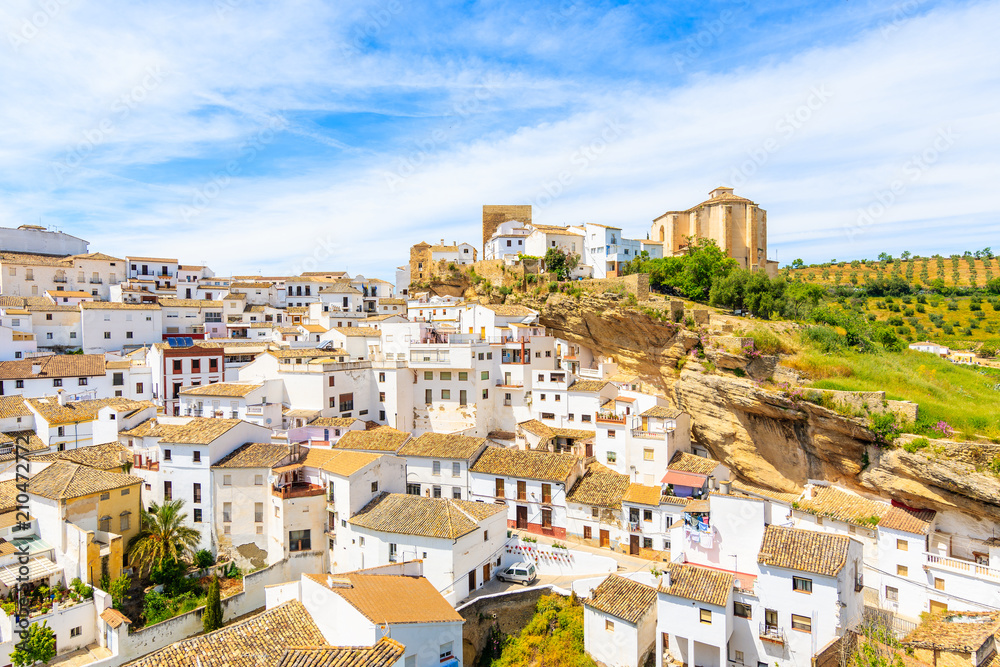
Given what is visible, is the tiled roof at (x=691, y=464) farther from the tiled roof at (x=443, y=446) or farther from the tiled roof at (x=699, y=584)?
the tiled roof at (x=443, y=446)

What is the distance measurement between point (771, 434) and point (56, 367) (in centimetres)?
4350

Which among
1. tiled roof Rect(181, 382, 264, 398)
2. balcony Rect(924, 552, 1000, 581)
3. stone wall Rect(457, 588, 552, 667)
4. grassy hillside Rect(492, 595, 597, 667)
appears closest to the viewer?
balcony Rect(924, 552, 1000, 581)

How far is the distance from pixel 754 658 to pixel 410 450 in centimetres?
1766

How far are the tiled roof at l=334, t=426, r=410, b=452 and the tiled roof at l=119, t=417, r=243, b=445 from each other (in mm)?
5218

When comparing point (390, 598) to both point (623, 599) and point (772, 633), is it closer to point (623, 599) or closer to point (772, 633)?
point (623, 599)

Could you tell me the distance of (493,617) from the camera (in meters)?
21.5

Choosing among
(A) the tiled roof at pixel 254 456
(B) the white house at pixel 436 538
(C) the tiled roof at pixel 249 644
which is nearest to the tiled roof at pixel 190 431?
(A) the tiled roof at pixel 254 456

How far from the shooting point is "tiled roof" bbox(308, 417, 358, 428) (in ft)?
101

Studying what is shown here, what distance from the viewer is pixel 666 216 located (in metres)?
52.9

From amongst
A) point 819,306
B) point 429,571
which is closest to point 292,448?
point 429,571

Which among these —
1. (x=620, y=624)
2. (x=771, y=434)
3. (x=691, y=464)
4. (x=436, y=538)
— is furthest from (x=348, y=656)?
(x=771, y=434)

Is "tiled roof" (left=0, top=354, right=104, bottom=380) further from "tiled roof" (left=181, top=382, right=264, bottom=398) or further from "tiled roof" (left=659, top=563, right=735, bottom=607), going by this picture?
"tiled roof" (left=659, top=563, right=735, bottom=607)

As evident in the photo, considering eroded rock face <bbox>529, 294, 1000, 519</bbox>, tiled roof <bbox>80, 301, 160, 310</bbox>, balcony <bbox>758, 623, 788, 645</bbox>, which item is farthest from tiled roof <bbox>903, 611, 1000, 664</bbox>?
tiled roof <bbox>80, 301, 160, 310</bbox>

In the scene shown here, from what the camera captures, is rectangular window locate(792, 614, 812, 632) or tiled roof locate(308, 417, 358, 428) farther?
tiled roof locate(308, 417, 358, 428)
